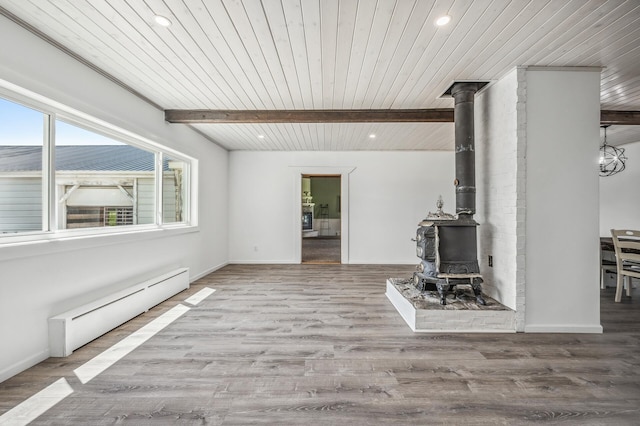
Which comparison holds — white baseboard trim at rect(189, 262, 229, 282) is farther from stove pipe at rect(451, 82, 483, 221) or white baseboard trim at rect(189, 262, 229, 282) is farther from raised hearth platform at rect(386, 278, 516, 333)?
stove pipe at rect(451, 82, 483, 221)

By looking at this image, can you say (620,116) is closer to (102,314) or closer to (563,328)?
(563,328)

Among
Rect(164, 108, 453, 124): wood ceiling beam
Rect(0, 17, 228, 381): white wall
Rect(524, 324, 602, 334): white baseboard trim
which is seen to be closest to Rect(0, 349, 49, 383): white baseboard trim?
Rect(0, 17, 228, 381): white wall

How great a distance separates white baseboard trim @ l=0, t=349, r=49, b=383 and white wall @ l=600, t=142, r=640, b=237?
28.3 feet

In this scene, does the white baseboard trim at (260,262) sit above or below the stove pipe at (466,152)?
below

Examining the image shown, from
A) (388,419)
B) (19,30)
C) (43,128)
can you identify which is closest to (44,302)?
(43,128)

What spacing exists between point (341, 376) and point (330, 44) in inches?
101

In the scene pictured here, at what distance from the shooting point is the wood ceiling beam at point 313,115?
12.4ft

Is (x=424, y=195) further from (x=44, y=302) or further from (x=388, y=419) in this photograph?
(x=44, y=302)

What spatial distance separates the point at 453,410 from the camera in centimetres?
165

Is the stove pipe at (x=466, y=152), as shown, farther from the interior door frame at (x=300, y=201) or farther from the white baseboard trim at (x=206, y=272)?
the white baseboard trim at (x=206, y=272)

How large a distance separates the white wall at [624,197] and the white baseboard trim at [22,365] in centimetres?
862

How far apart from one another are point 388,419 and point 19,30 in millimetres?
3559

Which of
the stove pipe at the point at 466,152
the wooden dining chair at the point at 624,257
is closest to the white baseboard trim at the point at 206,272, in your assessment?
the stove pipe at the point at 466,152

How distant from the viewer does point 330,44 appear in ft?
7.54
